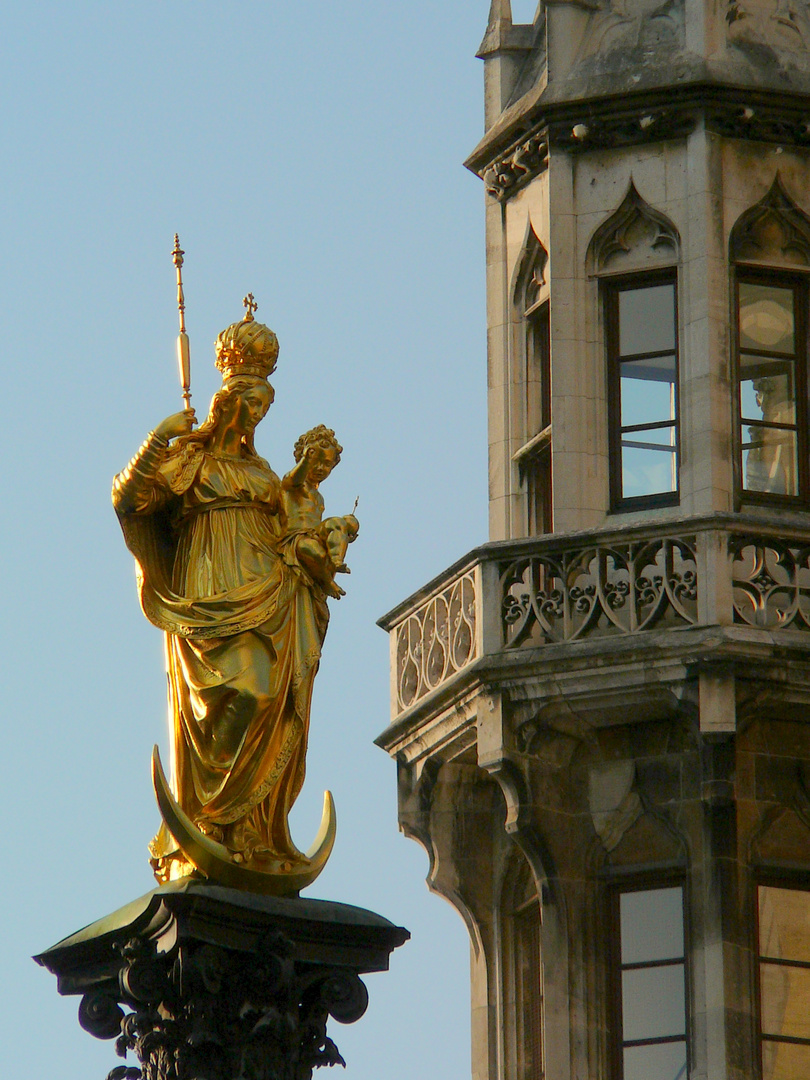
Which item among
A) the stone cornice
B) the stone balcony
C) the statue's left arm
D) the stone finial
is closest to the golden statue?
the statue's left arm

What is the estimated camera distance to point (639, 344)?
3447 centimetres

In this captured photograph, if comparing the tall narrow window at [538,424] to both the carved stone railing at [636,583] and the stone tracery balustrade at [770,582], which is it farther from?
the stone tracery balustrade at [770,582]

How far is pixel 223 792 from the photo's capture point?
26.0 metres

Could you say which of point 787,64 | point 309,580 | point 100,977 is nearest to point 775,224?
point 787,64

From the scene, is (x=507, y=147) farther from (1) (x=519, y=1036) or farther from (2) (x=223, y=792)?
(2) (x=223, y=792)

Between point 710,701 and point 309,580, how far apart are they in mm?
6272

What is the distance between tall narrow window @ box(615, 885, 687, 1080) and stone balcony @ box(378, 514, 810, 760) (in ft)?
4.91

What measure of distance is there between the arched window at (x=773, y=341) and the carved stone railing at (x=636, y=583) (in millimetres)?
1577

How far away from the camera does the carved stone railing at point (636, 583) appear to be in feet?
106

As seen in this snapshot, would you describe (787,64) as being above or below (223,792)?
above

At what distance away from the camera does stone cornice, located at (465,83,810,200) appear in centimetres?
3441

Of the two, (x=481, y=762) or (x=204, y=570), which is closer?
(x=204, y=570)

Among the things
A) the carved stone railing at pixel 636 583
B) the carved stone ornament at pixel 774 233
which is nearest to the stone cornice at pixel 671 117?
the carved stone ornament at pixel 774 233

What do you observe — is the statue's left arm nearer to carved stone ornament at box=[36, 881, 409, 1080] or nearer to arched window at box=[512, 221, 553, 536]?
carved stone ornament at box=[36, 881, 409, 1080]
